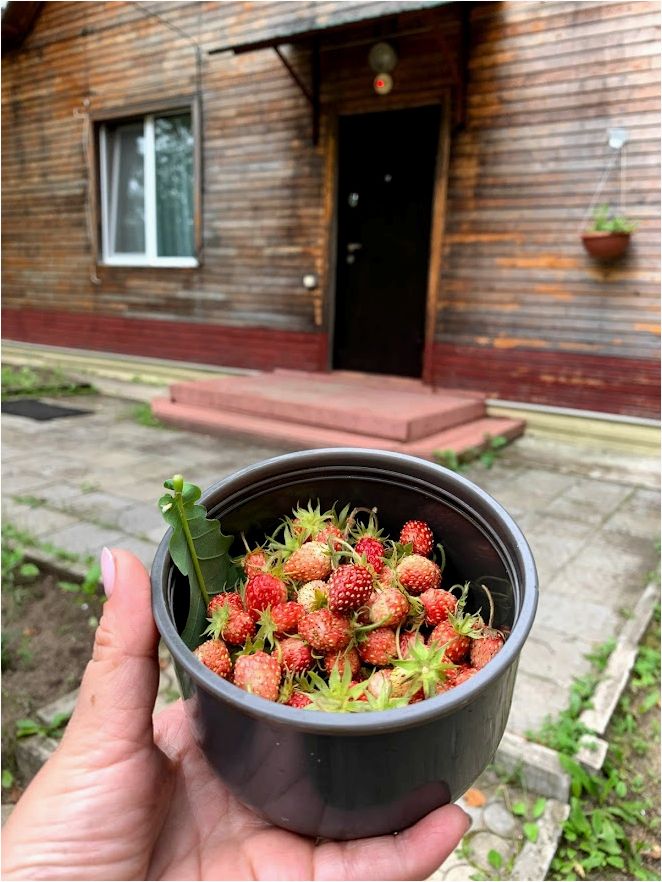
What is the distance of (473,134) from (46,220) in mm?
6575

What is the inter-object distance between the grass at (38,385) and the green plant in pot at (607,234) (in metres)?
6.17

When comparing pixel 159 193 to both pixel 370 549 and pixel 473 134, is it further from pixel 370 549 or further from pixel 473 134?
pixel 370 549

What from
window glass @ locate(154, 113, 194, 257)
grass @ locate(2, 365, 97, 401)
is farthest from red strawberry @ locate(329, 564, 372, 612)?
window glass @ locate(154, 113, 194, 257)

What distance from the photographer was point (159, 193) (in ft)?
26.5

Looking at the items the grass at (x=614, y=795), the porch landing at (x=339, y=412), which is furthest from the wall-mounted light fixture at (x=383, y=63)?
the grass at (x=614, y=795)

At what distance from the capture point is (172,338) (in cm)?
802

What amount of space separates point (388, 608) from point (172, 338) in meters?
7.51

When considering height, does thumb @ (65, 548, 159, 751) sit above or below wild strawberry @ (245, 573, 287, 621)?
below

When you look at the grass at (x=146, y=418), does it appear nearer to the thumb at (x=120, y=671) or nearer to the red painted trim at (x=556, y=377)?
the red painted trim at (x=556, y=377)

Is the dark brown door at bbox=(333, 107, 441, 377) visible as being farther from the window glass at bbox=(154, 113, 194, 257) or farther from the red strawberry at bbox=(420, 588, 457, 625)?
the red strawberry at bbox=(420, 588, 457, 625)

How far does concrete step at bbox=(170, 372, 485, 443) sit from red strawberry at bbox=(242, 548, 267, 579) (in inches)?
144

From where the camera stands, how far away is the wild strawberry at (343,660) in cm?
95

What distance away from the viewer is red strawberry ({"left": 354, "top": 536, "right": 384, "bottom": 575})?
3.58 ft

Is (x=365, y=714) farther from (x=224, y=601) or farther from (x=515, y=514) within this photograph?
(x=515, y=514)
